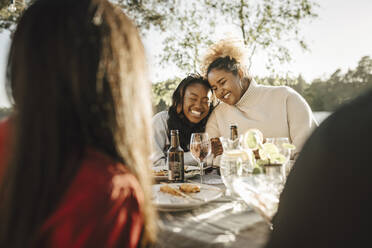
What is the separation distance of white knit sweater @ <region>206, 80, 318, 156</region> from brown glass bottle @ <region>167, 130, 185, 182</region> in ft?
4.63

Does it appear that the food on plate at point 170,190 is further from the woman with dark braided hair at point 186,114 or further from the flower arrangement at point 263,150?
the woman with dark braided hair at point 186,114

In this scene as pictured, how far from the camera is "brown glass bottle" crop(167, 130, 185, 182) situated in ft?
6.73

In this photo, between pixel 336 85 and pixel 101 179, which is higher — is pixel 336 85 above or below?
above

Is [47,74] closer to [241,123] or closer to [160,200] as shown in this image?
[160,200]

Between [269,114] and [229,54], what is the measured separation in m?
0.75

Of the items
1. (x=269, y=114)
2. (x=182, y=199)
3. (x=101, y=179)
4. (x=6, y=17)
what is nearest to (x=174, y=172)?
(x=182, y=199)

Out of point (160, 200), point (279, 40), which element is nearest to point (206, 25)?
point (279, 40)

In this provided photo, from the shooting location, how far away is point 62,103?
75 centimetres

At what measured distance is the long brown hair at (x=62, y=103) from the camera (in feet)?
2.36

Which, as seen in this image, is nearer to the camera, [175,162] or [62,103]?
[62,103]

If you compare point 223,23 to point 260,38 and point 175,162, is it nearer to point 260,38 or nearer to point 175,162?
point 260,38

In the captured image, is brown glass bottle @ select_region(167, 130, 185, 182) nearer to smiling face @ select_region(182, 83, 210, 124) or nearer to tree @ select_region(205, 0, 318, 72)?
smiling face @ select_region(182, 83, 210, 124)

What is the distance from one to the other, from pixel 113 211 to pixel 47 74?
0.34 meters

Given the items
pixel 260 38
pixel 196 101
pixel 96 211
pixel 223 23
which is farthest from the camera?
pixel 223 23
